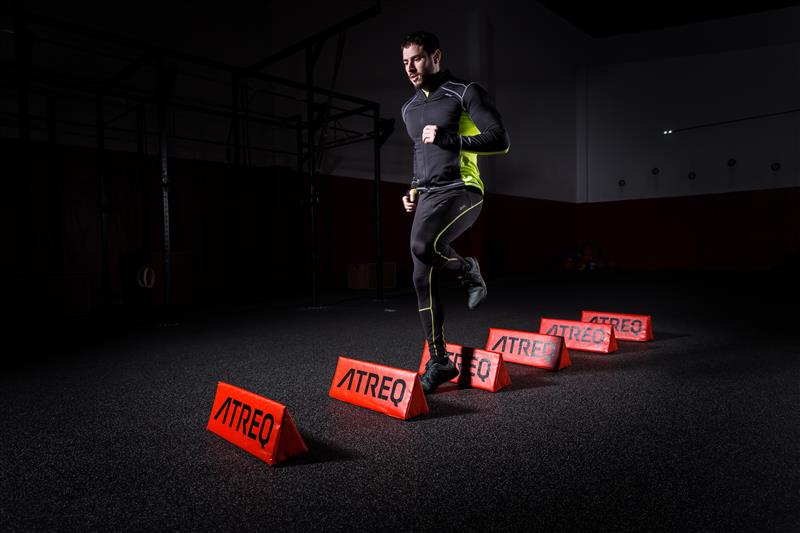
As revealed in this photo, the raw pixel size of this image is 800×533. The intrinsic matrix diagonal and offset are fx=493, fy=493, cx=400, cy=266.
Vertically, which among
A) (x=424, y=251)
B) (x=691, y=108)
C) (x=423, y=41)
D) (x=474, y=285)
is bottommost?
(x=474, y=285)

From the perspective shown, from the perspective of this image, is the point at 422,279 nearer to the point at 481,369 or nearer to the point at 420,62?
the point at 481,369

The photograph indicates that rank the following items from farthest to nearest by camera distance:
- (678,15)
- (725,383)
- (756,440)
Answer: (678,15), (725,383), (756,440)

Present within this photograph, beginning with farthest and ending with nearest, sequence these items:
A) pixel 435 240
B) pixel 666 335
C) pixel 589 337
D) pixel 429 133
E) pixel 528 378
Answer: pixel 666 335, pixel 589 337, pixel 528 378, pixel 435 240, pixel 429 133

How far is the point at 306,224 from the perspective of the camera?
7.25 metres

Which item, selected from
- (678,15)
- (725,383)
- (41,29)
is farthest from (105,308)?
(678,15)

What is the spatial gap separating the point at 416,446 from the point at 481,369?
726 mm

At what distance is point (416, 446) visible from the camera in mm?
1537

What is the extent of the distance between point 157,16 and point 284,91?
2248 millimetres

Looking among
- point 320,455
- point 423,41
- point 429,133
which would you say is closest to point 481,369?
point 320,455

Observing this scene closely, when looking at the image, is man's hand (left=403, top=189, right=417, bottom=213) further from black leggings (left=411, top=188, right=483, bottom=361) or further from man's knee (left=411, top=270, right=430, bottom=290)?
man's knee (left=411, top=270, right=430, bottom=290)

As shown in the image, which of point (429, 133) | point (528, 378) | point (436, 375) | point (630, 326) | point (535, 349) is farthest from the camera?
point (630, 326)

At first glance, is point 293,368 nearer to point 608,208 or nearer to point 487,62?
point 487,62

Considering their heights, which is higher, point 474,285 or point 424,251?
point 424,251

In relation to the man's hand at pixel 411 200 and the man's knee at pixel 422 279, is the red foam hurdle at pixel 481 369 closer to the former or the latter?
the man's knee at pixel 422 279
